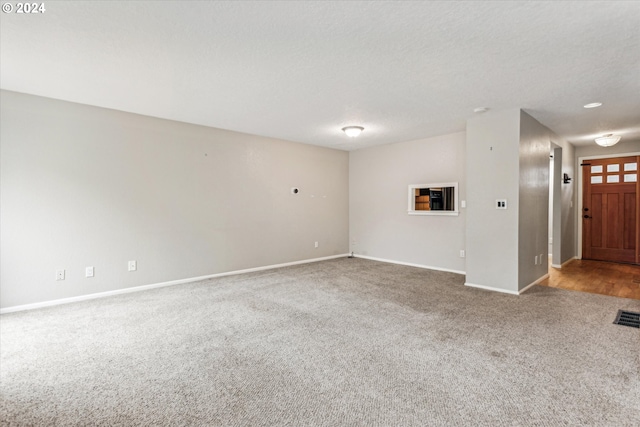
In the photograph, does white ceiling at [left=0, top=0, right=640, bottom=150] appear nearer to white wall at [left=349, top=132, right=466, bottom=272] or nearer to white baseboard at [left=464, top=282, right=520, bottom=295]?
white wall at [left=349, top=132, right=466, bottom=272]

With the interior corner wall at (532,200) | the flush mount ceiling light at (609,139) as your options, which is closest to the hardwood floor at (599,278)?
the interior corner wall at (532,200)

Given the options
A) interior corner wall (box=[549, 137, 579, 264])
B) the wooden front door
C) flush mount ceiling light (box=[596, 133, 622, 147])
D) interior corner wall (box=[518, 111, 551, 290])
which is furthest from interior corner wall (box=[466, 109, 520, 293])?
the wooden front door

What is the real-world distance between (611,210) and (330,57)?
720 cm

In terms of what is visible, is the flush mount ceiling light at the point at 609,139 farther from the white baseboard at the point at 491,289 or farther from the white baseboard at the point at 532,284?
the white baseboard at the point at 491,289

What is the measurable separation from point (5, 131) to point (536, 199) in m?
6.95

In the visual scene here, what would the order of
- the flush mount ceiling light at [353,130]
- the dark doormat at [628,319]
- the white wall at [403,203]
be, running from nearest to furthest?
the dark doormat at [628,319] → the flush mount ceiling light at [353,130] → the white wall at [403,203]

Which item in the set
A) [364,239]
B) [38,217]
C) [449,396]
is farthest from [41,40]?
[364,239]

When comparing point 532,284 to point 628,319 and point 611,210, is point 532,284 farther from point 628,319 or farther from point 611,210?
point 611,210

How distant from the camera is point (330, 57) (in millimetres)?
2682

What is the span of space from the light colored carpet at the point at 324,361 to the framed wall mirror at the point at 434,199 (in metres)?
1.97

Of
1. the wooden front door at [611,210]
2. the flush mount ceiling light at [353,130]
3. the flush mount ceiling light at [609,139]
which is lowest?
the wooden front door at [611,210]

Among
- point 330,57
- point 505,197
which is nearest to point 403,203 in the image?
point 505,197

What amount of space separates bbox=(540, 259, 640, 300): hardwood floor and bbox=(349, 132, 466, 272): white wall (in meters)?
1.49

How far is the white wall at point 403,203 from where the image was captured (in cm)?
556
